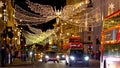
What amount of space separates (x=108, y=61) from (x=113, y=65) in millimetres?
1549

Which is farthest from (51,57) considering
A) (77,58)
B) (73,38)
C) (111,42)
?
(111,42)

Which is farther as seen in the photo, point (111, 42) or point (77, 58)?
point (77, 58)

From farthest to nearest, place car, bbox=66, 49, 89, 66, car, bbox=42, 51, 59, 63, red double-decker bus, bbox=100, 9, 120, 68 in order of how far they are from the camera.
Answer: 1. car, bbox=42, 51, 59, 63
2. car, bbox=66, 49, 89, 66
3. red double-decker bus, bbox=100, 9, 120, 68

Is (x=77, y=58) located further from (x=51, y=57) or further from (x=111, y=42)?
(x=111, y=42)

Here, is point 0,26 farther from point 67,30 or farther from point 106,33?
point 67,30

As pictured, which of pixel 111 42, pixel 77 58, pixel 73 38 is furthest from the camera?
pixel 73 38

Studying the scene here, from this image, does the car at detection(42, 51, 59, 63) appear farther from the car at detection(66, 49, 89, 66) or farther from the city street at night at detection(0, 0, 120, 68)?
the car at detection(66, 49, 89, 66)

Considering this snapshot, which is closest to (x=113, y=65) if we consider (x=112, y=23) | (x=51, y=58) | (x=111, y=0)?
(x=112, y=23)

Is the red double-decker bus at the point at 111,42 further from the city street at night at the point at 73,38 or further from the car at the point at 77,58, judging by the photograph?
the car at the point at 77,58

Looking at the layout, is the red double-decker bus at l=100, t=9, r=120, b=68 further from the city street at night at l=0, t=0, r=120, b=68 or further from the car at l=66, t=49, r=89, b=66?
the car at l=66, t=49, r=89, b=66

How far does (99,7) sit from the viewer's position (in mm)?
71000

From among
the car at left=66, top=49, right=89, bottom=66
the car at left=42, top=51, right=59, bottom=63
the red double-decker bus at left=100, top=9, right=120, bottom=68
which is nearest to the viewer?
the red double-decker bus at left=100, top=9, right=120, bottom=68

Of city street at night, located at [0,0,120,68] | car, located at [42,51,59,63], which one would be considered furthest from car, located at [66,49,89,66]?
car, located at [42,51,59,63]

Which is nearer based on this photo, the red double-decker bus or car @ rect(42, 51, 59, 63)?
the red double-decker bus
